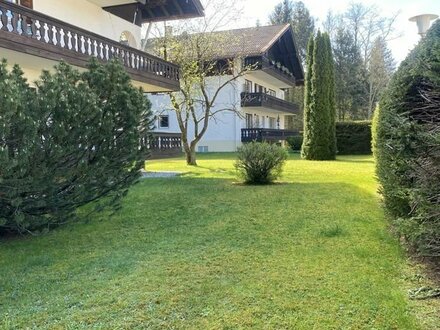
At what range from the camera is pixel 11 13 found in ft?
29.2

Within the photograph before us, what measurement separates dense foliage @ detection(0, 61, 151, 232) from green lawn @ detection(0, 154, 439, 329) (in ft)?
2.14

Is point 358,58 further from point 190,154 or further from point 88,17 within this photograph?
point 88,17

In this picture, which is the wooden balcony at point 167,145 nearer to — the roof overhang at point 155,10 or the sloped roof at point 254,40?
the roof overhang at point 155,10

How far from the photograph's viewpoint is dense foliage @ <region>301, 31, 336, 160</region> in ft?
73.5

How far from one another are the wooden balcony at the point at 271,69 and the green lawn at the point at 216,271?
653 inches

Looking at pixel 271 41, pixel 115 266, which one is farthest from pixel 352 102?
pixel 115 266

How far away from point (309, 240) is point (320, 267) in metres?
1.12

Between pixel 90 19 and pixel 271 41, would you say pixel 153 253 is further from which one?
pixel 271 41

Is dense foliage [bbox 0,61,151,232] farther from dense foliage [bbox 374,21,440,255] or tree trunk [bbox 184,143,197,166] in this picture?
tree trunk [bbox 184,143,197,166]

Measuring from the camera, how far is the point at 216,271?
4648 millimetres

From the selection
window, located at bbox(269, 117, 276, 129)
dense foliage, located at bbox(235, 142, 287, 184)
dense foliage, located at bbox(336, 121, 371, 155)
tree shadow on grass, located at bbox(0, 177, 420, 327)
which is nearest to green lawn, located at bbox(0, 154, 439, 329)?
tree shadow on grass, located at bbox(0, 177, 420, 327)

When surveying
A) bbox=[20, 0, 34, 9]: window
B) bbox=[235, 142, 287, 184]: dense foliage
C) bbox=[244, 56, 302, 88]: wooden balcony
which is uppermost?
bbox=[244, 56, 302, 88]: wooden balcony

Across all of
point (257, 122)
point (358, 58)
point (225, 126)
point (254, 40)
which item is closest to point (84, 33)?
point (225, 126)

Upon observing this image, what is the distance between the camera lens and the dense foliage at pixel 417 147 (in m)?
3.93
